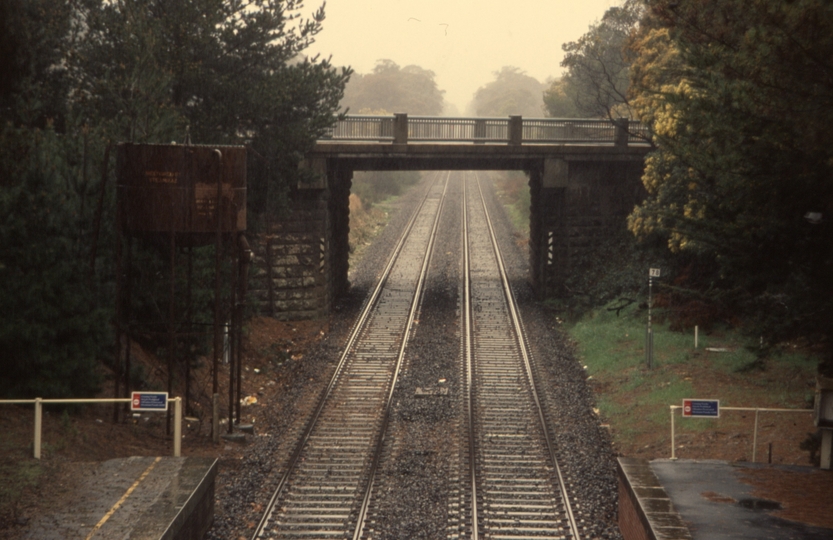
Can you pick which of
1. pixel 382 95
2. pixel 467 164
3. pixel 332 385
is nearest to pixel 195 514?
pixel 332 385

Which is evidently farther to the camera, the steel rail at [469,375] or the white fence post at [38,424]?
the steel rail at [469,375]

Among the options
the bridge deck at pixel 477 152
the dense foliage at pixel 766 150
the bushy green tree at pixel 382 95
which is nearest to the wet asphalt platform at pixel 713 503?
the dense foliage at pixel 766 150

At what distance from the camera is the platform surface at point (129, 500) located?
9062 millimetres

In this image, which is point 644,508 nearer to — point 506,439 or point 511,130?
point 506,439

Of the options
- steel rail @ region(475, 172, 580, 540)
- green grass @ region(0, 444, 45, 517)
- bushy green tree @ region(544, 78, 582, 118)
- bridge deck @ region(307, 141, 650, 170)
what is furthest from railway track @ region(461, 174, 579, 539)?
bushy green tree @ region(544, 78, 582, 118)

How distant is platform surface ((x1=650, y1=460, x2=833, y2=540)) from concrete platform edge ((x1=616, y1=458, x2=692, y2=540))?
0.11 m

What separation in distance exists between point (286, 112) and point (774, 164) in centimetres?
1363

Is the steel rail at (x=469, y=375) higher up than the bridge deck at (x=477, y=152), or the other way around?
the bridge deck at (x=477, y=152)

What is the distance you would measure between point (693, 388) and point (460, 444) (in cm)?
561

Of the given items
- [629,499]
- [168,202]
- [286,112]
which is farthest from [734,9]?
[286,112]

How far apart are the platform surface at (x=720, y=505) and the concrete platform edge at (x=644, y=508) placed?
0.11 metres

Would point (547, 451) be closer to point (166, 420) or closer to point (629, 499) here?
point (629, 499)

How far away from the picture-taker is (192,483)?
34.5 ft

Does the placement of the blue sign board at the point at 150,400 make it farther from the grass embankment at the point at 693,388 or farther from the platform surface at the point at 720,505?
the grass embankment at the point at 693,388
